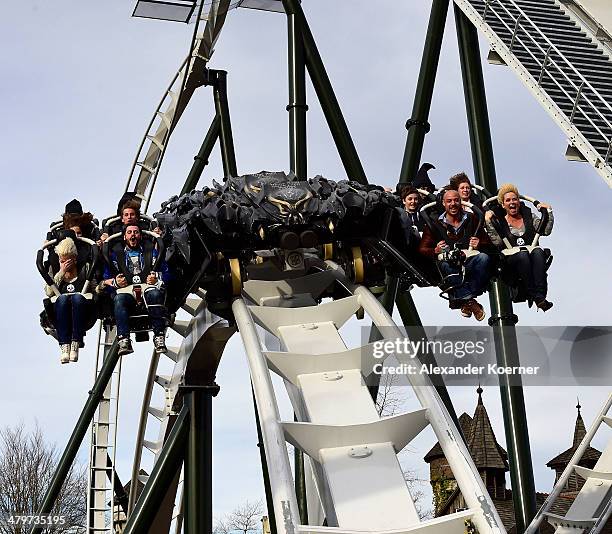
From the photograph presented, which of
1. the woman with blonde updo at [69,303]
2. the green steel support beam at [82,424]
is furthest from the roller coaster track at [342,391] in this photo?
the green steel support beam at [82,424]

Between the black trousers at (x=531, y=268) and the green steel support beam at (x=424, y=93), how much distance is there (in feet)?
10.0

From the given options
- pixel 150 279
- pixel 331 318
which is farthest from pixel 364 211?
pixel 150 279

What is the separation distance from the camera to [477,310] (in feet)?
26.2

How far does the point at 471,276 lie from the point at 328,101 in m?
4.34

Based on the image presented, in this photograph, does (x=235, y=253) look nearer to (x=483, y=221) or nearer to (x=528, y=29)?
(x=483, y=221)

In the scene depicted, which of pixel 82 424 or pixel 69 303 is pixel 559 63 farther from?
pixel 82 424

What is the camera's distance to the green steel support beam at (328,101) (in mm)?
11383

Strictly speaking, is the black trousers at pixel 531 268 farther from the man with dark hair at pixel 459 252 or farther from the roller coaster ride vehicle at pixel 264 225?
the roller coaster ride vehicle at pixel 264 225

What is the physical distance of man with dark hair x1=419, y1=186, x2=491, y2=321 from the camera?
7793 mm

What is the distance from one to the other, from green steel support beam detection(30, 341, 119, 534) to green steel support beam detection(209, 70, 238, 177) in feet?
8.85

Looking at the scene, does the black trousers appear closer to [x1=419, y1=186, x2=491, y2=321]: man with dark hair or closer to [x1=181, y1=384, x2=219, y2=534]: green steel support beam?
[x1=419, y1=186, x2=491, y2=321]: man with dark hair

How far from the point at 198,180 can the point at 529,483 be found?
605cm

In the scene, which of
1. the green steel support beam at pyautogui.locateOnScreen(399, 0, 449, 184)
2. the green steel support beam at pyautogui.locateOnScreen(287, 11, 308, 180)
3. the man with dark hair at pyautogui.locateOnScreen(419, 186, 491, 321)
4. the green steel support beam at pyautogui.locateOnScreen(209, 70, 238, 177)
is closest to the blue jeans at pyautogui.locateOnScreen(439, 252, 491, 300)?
the man with dark hair at pyautogui.locateOnScreen(419, 186, 491, 321)

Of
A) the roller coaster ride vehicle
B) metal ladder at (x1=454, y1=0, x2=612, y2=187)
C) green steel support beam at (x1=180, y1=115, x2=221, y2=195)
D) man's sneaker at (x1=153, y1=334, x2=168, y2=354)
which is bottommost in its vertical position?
man's sneaker at (x1=153, y1=334, x2=168, y2=354)
